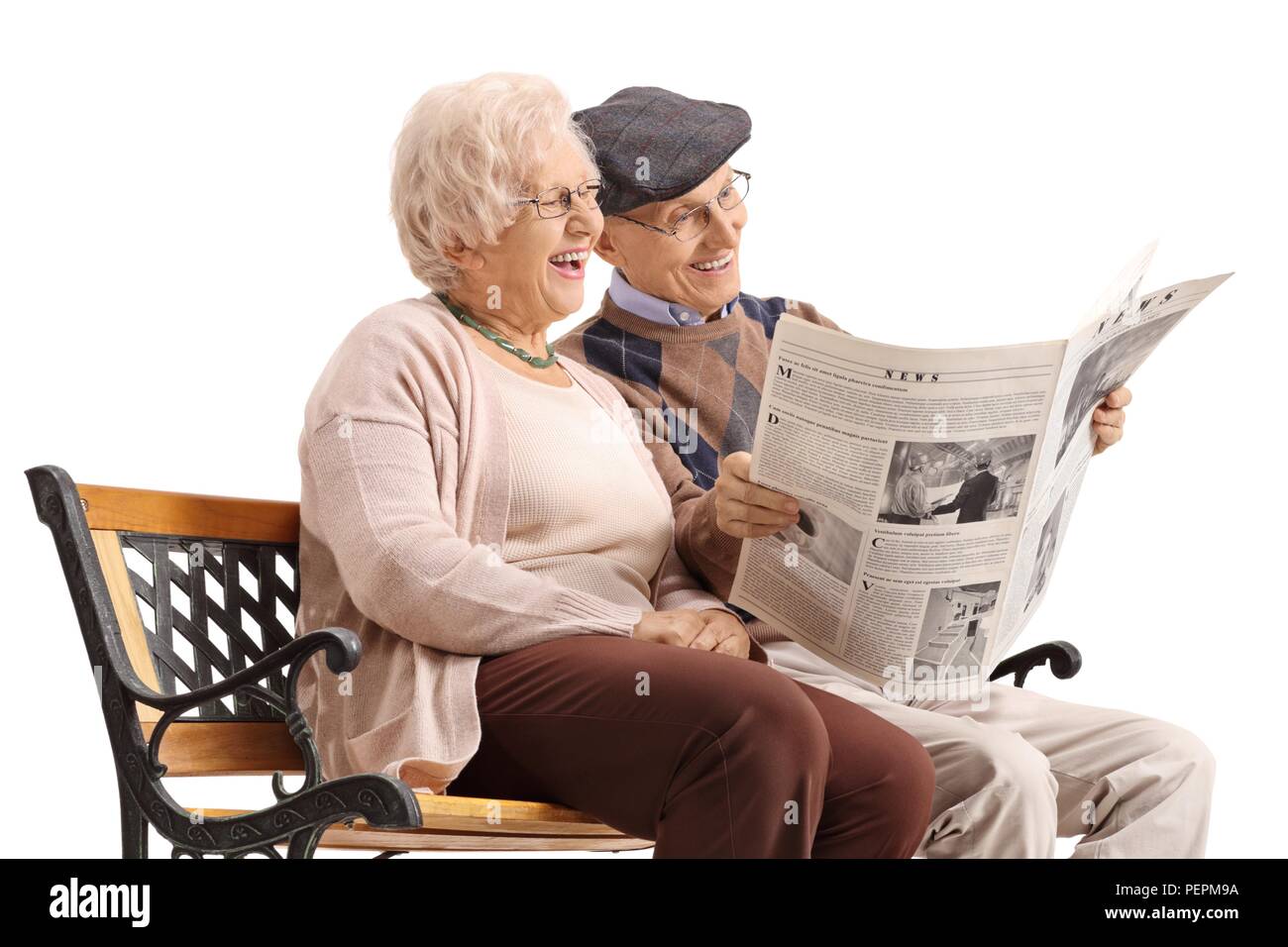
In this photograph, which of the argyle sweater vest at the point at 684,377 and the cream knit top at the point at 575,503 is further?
the argyle sweater vest at the point at 684,377

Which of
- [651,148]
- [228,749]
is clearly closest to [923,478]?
[651,148]

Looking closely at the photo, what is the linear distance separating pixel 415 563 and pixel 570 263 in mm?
629

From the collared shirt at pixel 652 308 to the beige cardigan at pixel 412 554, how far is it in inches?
24.5

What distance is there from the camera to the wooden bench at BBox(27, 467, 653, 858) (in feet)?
7.39

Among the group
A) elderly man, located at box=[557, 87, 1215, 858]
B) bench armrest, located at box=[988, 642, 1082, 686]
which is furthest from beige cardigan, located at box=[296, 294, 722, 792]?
bench armrest, located at box=[988, 642, 1082, 686]

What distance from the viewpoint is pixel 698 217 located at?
121 inches

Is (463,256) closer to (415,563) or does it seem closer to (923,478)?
(415,563)

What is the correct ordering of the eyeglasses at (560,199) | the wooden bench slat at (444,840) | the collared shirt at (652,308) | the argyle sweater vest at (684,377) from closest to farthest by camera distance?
the wooden bench slat at (444,840), the eyeglasses at (560,199), the argyle sweater vest at (684,377), the collared shirt at (652,308)

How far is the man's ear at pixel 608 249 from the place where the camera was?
10.2ft

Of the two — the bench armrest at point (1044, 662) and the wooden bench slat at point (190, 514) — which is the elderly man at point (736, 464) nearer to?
the bench armrest at point (1044, 662)

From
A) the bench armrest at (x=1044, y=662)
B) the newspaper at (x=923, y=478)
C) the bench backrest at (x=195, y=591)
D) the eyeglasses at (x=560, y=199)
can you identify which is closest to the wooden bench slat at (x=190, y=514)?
the bench backrest at (x=195, y=591)

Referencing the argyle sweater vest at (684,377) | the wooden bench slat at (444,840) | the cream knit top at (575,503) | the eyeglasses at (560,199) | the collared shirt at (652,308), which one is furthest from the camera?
the collared shirt at (652,308)
